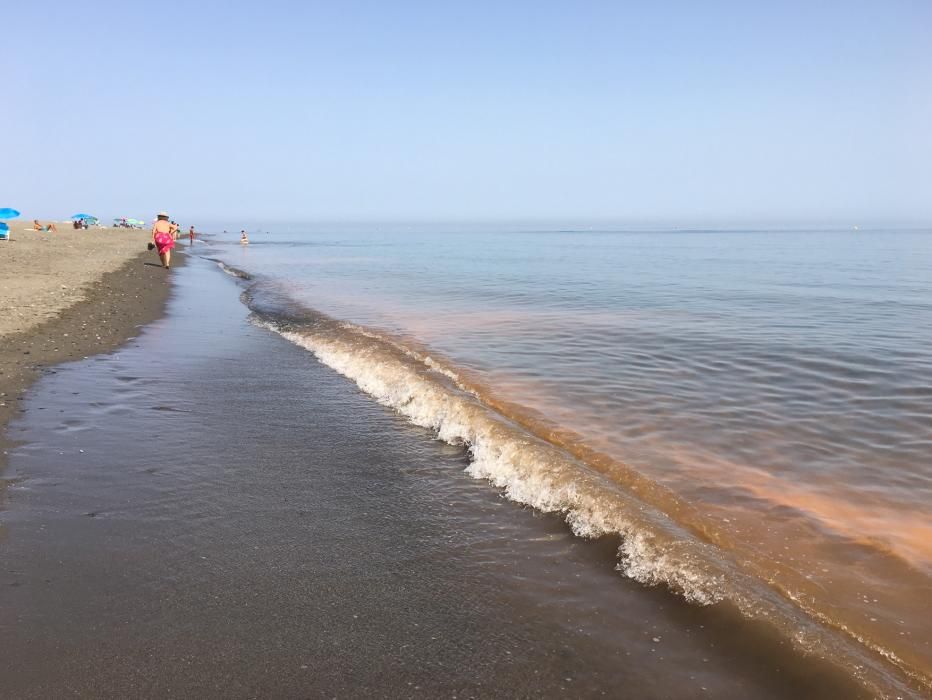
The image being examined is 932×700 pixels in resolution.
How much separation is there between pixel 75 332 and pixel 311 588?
11.9 m

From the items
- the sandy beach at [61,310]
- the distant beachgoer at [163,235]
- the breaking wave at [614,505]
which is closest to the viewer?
the breaking wave at [614,505]

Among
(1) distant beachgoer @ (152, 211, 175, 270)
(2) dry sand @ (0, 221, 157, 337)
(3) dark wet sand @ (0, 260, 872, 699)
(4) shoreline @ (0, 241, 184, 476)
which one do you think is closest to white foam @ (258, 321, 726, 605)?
(3) dark wet sand @ (0, 260, 872, 699)

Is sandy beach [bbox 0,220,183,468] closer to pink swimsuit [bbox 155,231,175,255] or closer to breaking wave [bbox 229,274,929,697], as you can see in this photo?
pink swimsuit [bbox 155,231,175,255]

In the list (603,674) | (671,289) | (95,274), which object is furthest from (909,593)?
(95,274)

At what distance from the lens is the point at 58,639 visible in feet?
12.5

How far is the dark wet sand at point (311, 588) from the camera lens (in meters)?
3.68

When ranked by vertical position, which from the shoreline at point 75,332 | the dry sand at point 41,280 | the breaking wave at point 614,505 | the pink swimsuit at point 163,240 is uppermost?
the pink swimsuit at point 163,240

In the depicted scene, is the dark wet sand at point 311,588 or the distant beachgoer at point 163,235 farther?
the distant beachgoer at point 163,235

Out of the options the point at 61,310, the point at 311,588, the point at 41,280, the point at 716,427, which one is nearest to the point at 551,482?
the point at 311,588

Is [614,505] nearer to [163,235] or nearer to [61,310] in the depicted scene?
[61,310]

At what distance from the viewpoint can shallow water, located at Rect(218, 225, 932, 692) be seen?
500 cm

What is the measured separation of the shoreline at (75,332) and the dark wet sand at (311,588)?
4.54 ft

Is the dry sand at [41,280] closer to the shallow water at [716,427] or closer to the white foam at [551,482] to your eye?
the shallow water at [716,427]

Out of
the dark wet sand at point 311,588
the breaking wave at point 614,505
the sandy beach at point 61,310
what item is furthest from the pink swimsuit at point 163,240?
the dark wet sand at point 311,588
